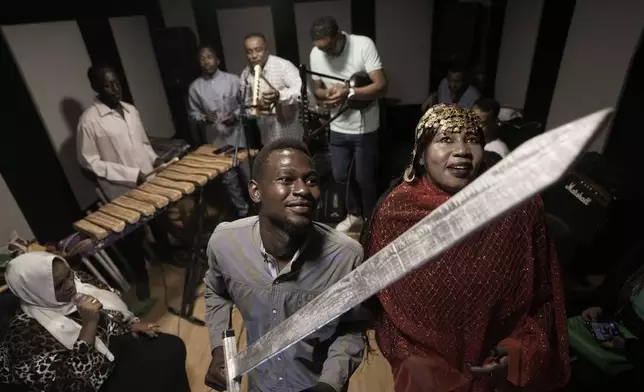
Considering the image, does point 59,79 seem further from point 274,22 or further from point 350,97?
point 350,97

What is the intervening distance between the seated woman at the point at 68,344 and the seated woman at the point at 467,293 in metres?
1.37

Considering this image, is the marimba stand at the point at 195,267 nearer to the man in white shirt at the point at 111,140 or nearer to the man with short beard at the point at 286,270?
the man in white shirt at the point at 111,140

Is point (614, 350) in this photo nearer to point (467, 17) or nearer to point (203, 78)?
point (467, 17)

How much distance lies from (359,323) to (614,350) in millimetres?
1468

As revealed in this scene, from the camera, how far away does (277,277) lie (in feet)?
4.06

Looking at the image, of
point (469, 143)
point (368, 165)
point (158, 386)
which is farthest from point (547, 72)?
point (158, 386)

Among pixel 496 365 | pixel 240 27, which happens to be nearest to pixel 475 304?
pixel 496 365

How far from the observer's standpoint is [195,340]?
278 cm

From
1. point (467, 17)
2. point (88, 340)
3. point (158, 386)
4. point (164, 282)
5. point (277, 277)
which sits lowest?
point (164, 282)

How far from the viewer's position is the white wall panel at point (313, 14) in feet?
11.0

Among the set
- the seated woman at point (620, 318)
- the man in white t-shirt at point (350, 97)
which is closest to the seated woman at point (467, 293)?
the seated woman at point (620, 318)

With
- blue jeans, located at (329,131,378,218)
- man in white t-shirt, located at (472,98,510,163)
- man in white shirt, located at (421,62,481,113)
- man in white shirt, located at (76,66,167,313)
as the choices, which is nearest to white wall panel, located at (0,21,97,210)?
man in white shirt, located at (76,66,167,313)

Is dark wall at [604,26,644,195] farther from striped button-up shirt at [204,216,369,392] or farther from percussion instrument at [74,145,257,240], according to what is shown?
percussion instrument at [74,145,257,240]

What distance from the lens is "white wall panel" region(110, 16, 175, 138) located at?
3.46 meters
